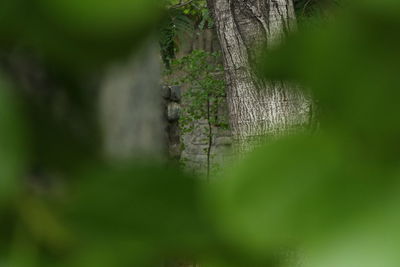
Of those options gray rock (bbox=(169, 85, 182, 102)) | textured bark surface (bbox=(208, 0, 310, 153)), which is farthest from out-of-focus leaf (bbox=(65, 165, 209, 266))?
gray rock (bbox=(169, 85, 182, 102))

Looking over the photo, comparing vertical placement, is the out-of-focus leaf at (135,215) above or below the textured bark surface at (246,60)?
below

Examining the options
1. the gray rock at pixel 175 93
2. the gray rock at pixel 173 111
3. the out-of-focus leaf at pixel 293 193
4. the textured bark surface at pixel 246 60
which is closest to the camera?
the out-of-focus leaf at pixel 293 193

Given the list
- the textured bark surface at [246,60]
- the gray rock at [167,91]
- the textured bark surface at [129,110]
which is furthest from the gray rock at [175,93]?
the textured bark surface at [129,110]

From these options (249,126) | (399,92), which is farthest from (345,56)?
(249,126)

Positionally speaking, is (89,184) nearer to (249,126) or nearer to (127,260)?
(127,260)

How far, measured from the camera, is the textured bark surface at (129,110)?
194 millimetres

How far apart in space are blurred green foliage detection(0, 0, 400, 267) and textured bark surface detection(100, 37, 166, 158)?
1 cm

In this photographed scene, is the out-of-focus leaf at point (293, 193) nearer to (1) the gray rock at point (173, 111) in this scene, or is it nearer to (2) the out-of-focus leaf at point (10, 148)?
(2) the out-of-focus leaf at point (10, 148)

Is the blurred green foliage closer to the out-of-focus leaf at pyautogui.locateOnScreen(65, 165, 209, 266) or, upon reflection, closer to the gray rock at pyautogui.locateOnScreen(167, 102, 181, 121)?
the out-of-focus leaf at pyautogui.locateOnScreen(65, 165, 209, 266)

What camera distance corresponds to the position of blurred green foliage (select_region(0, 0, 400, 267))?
0.52 ft

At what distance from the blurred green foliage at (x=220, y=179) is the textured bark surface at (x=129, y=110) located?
12 millimetres

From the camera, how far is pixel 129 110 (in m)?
0.21

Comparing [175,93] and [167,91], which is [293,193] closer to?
[167,91]

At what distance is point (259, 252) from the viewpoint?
0.54 ft
